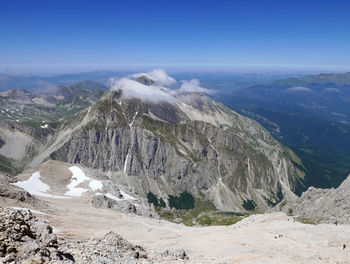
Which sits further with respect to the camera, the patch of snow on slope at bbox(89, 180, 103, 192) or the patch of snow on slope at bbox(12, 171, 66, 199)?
the patch of snow on slope at bbox(89, 180, 103, 192)

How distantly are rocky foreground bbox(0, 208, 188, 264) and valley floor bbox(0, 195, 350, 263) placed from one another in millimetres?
10417

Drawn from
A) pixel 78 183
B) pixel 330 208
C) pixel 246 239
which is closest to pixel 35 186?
pixel 78 183

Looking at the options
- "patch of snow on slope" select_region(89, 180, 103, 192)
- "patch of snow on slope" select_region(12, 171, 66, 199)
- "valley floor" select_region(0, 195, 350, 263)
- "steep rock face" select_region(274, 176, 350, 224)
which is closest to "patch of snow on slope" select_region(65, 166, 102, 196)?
"patch of snow on slope" select_region(89, 180, 103, 192)

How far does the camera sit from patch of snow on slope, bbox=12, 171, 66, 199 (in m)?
112

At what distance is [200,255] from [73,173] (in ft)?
411

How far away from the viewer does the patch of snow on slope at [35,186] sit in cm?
11207

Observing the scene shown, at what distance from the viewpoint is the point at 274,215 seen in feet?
269

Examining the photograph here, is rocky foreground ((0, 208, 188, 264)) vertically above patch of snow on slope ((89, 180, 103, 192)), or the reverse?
rocky foreground ((0, 208, 188, 264))

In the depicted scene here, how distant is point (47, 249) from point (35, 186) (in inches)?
4171

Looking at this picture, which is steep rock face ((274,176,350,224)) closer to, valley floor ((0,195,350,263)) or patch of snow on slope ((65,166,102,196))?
valley floor ((0,195,350,263))

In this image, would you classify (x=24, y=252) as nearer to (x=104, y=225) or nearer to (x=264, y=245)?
(x=264, y=245)

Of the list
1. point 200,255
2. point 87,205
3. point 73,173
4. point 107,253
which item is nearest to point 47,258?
point 107,253

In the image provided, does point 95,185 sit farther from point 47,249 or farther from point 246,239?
point 47,249

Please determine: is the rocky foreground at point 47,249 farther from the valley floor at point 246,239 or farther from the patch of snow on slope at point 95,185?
the patch of snow on slope at point 95,185
